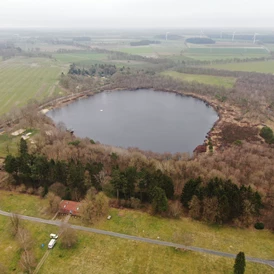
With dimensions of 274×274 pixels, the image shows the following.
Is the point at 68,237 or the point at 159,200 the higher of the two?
the point at 159,200

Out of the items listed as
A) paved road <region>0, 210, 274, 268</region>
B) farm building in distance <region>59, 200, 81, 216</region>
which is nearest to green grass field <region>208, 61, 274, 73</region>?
paved road <region>0, 210, 274, 268</region>

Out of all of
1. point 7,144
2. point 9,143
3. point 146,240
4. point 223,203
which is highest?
point 223,203

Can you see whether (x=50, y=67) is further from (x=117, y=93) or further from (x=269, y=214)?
(x=269, y=214)

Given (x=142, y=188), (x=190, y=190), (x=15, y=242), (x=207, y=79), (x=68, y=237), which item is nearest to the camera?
(x=68, y=237)

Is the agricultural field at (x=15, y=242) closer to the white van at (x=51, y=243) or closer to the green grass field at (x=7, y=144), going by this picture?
the white van at (x=51, y=243)

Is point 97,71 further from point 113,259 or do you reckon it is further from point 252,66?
point 113,259

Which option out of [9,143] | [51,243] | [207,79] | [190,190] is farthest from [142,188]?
[207,79]

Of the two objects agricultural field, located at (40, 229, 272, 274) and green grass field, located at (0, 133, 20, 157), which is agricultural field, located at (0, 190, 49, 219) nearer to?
agricultural field, located at (40, 229, 272, 274)
